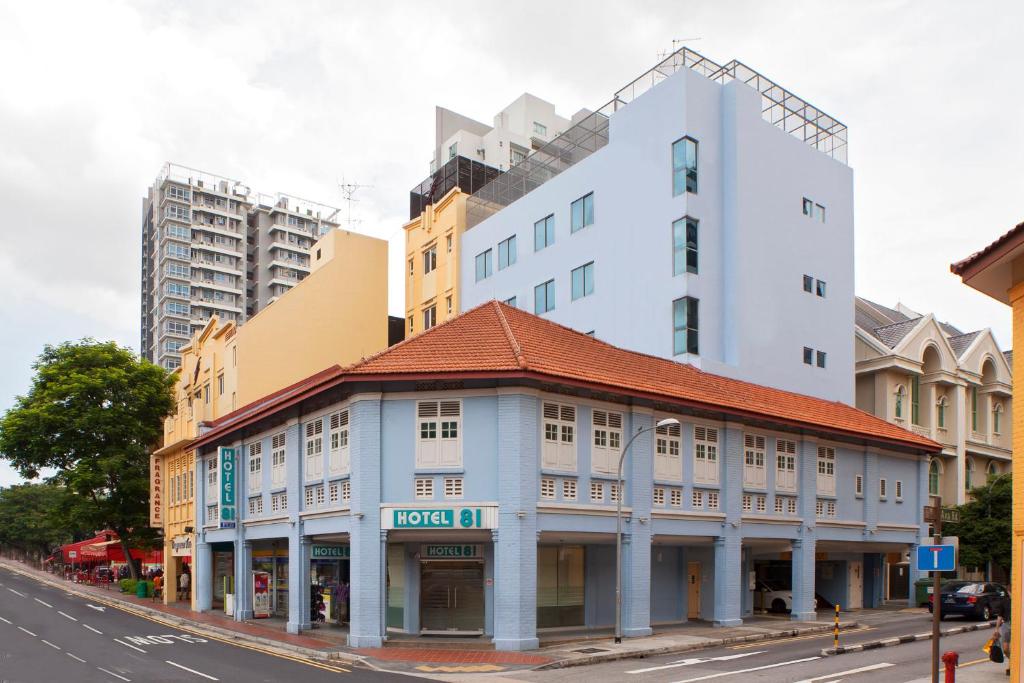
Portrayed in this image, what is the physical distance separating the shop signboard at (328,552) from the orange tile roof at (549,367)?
18.6 feet

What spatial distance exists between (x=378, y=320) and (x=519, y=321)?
80.3ft

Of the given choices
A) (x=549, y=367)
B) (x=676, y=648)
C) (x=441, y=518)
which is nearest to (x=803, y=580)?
(x=676, y=648)

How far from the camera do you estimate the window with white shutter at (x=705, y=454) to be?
3403 cm

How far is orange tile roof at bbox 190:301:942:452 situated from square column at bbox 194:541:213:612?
27.8ft

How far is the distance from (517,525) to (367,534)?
4.95 m

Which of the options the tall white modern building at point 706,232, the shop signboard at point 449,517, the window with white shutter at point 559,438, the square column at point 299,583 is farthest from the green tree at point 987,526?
the square column at point 299,583

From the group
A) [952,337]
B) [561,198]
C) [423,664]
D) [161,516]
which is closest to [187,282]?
[161,516]

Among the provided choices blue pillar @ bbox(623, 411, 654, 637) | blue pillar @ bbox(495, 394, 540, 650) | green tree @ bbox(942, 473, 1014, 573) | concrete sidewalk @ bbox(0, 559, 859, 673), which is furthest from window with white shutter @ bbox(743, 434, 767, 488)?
green tree @ bbox(942, 473, 1014, 573)

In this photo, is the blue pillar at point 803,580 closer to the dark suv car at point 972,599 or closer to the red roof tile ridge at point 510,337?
the dark suv car at point 972,599

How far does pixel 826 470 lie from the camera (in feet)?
130

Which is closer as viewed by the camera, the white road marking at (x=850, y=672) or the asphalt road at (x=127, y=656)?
the white road marking at (x=850, y=672)

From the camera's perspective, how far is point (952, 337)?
62.4m

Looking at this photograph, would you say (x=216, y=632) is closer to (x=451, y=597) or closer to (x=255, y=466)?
(x=255, y=466)

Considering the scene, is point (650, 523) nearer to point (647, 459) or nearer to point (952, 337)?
point (647, 459)
